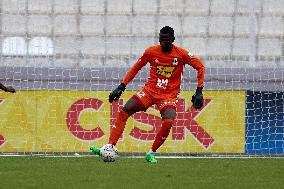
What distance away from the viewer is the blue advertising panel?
14969mm

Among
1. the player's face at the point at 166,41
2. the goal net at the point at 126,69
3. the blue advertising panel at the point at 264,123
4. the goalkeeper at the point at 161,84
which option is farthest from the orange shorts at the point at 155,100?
the blue advertising panel at the point at 264,123

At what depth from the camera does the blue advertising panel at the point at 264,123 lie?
15.0 meters

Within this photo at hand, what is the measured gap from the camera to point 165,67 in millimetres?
10586

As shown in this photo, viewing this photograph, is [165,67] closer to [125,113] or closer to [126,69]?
[125,113]

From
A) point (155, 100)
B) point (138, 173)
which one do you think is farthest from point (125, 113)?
point (138, 173)

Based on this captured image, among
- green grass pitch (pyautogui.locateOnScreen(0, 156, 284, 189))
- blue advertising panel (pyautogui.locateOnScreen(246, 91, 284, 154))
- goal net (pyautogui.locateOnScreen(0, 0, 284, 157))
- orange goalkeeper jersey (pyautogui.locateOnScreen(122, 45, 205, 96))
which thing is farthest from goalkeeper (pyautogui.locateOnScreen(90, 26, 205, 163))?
blue advertising panel (pyautogui.locateOnScreen(246, 91, 284, 154))

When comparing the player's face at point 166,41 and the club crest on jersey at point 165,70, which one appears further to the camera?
the club crest on jersey at point 165,70

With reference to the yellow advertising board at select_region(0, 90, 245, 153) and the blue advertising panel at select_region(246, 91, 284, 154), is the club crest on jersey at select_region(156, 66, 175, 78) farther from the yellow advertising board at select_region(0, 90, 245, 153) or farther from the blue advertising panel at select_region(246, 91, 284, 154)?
the blue advertising panel at select_region(246, 91, 284, 154)

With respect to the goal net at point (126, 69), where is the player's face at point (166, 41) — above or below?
above

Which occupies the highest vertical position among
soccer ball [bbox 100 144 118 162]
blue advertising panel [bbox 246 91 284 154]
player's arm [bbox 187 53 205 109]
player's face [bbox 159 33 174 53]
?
player's face [bbox 159 33 174 53]

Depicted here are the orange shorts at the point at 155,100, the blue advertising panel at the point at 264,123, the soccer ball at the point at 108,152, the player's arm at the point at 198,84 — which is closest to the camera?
the soccer ball at the point at 108,152

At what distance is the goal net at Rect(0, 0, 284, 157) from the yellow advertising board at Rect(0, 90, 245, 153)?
17mm

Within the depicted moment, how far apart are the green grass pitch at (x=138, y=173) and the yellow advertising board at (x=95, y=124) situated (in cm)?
219

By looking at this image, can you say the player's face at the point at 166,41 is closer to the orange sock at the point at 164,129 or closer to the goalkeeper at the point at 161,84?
the goalkeeper at the point at 161,84
